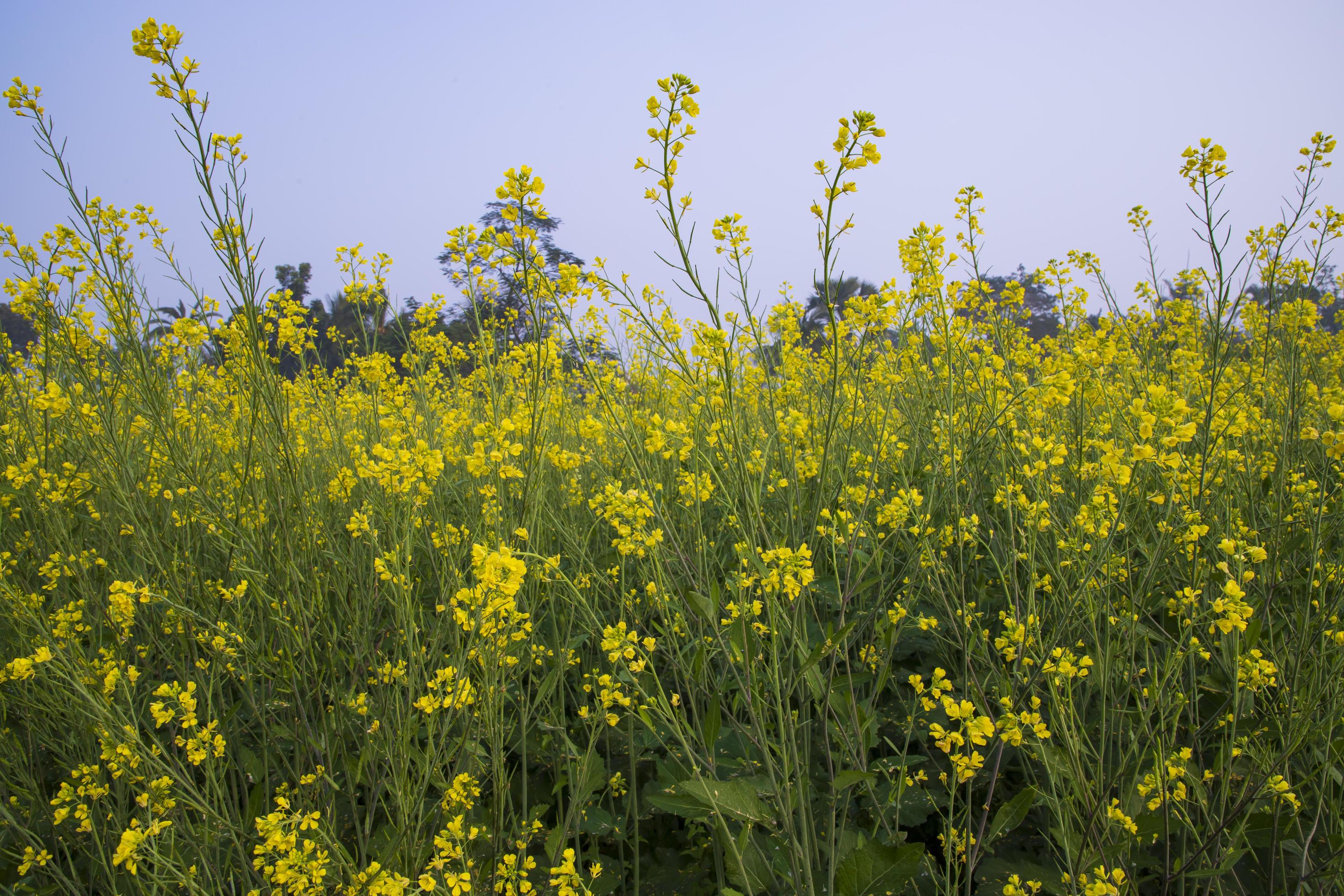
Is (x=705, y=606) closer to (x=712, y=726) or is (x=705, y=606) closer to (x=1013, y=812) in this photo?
(x=712, y=726)

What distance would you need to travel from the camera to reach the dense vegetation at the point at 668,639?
1122 mm

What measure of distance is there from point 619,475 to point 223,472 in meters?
1.60

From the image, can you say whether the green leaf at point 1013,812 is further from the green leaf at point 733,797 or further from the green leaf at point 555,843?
the green leaf at point 555,843

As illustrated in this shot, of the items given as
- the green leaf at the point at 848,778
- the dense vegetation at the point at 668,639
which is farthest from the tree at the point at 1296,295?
the green leaf at the point at 848,778

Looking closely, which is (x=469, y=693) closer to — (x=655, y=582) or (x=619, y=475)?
(x=655, y=582)

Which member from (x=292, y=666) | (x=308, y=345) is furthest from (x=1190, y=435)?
(x=308, y=345)

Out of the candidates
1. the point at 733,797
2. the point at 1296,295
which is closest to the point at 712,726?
the point at 733,797

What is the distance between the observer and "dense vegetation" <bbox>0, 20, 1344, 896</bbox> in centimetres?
112

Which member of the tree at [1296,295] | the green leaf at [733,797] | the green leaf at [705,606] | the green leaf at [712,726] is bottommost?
the green leaf at [733,797]

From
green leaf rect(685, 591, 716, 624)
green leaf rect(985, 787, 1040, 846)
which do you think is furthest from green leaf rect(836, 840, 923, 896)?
green leaf rect(685, 591, 716, 624)

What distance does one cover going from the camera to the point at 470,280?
2.25 m

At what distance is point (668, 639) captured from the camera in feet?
4.92

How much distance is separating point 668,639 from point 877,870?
2.03ft

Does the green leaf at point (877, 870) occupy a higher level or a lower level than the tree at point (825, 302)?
lower
